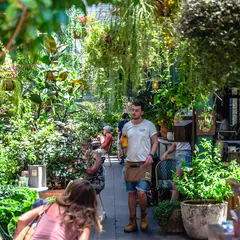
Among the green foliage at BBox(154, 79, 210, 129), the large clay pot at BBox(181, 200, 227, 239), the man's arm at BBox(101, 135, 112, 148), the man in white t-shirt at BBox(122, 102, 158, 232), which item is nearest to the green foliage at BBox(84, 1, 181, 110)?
the green foliage at BBox(154, 79, 210, 129)

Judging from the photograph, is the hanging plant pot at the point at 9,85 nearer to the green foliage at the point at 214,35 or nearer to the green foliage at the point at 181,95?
the green foliage at the point at 181,95

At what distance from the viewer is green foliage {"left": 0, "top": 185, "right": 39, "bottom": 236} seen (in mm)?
6457

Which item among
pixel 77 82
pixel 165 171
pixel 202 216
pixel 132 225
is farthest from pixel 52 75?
pixel 202 216

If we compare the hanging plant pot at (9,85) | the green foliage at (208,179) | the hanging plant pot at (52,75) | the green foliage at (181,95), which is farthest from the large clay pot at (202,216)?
the hanging plant pot at (52,75)

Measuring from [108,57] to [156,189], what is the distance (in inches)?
138

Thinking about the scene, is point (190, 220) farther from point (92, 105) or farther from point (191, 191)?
point (92, 105)

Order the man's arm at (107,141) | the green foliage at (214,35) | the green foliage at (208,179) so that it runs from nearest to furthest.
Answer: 1. the green foliage at (214,35)
2. the green foliage at (208,179)
3. the man's arm at (107,141)

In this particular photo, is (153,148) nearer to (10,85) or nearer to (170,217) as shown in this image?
(170,217)

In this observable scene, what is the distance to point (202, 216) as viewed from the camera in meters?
7.38

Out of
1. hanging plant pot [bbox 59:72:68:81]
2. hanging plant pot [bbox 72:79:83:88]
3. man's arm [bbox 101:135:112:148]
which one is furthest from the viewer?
man's arm [bbox 101:135:112:148]

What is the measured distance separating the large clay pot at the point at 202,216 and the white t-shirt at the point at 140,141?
995mm

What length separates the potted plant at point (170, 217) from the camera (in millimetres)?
7867

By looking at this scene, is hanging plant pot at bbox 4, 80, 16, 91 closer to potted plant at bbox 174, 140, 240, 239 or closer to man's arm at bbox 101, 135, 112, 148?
potted plant at bbox 174, 140, 240, 239

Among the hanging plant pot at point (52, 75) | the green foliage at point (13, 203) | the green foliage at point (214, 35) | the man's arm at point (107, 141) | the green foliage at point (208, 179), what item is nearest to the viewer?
the green foliage at point (214, 35)
